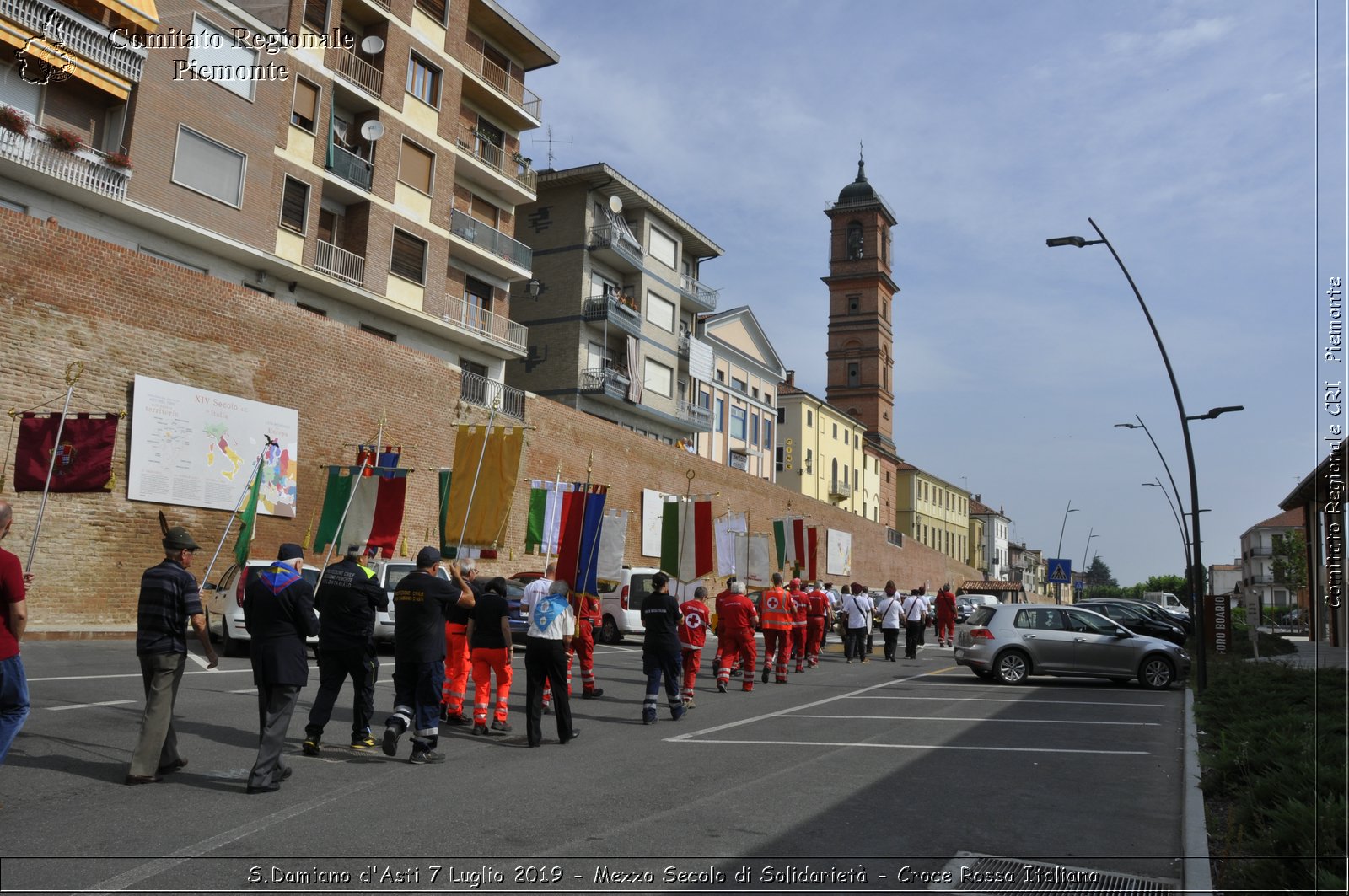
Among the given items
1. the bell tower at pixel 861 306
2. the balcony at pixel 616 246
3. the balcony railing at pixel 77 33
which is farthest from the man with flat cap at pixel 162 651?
the bell tower at pixel 861 306

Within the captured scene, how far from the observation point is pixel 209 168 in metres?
25.0

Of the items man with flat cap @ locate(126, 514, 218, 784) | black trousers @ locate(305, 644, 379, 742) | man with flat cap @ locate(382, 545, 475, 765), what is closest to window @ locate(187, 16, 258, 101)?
man with flat cap @ locate(382, 545, 475, 765)

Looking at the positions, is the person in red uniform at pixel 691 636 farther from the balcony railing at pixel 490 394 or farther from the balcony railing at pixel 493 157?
the balcony railing at pixel 493 157

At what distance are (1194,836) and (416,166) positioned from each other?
99.8ft

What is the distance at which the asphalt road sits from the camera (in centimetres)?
558

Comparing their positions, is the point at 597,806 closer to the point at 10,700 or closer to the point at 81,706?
the point at 10,700

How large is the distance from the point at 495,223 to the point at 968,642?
25137 mm

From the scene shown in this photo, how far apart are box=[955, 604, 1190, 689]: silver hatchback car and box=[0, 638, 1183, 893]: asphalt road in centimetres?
587

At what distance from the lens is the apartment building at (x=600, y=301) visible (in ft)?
142

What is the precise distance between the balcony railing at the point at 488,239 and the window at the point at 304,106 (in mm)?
5782

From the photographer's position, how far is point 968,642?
19125 mm

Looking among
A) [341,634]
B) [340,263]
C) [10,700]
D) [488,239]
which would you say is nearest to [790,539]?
[340,263]

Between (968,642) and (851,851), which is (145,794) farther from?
(968,642)

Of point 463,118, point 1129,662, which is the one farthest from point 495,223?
point 1129,662
